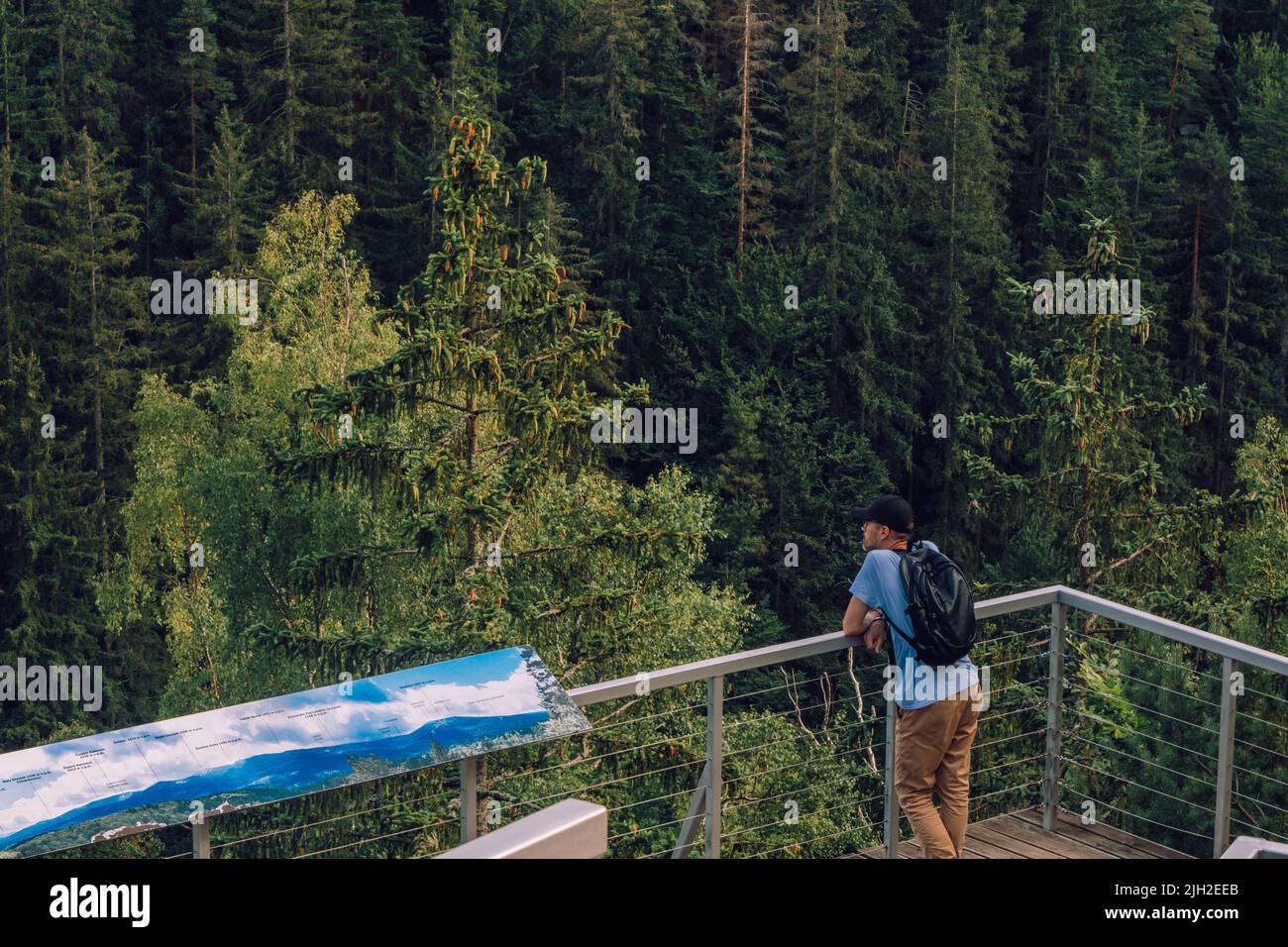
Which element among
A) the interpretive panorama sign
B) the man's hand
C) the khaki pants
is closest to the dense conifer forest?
the khaki pants

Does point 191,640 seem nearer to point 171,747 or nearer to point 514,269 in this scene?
point 514,269

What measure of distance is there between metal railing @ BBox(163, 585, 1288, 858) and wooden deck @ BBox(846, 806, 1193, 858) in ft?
0.24

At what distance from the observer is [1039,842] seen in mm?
6004

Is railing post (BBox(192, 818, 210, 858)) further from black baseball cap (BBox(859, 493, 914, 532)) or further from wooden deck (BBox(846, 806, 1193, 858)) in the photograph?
wooden deck (BBox(846, 806, 1193, 858))

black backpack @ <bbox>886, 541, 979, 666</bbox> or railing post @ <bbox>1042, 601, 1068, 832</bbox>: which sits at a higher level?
black backpack @ <bbox>886, 541, 979, 666</bbox>

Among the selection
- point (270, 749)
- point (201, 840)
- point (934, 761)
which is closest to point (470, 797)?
point (270, 749)

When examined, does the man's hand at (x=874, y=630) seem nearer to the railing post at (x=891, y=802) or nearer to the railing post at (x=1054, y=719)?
the railing post at (x=891, y=802)

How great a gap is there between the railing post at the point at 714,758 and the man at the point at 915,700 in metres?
0.46

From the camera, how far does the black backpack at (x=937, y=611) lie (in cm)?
501

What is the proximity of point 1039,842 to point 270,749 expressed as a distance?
9.91ft

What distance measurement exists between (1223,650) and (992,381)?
44.4 metres

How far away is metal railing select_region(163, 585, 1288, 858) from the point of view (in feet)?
16.4

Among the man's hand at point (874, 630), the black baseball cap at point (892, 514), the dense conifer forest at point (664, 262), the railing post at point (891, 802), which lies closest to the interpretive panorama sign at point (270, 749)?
the man's hand at point (874, 630)

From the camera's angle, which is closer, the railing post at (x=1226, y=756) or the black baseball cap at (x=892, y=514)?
the black baseball cap at (x=892, y=514)
